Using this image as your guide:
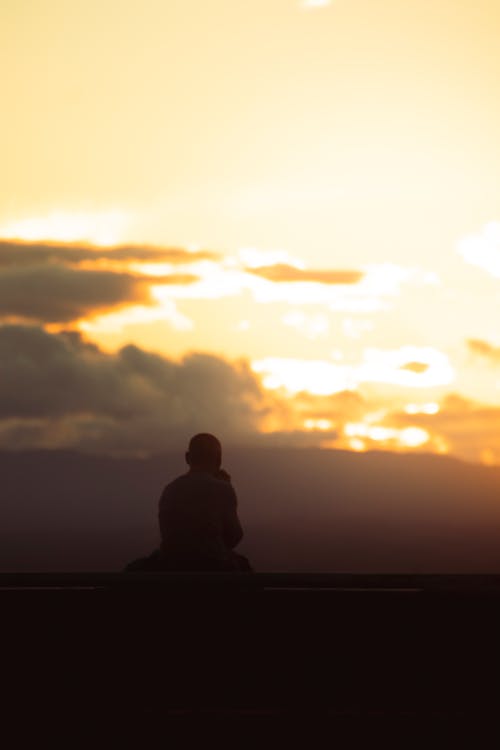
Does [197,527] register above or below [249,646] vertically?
above

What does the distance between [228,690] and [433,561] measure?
387ft

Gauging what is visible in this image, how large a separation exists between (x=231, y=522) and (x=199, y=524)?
0.24 metres

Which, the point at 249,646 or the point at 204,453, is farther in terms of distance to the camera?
the point at 204,453

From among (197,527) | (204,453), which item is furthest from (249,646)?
(204,453)

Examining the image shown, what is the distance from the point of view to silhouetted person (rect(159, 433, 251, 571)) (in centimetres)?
775

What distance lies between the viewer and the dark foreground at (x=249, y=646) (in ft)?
20.0

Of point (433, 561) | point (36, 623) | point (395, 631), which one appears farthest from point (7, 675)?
point (433, 561)

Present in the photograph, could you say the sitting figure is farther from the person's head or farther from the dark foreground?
the dark foreground

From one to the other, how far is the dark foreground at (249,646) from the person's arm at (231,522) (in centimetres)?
153

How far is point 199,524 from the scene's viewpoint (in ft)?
25.4

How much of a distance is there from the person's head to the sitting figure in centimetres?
7

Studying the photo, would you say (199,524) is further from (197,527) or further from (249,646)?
(249,646)

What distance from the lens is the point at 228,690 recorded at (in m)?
6.20

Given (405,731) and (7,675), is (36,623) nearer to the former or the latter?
(7,675)
